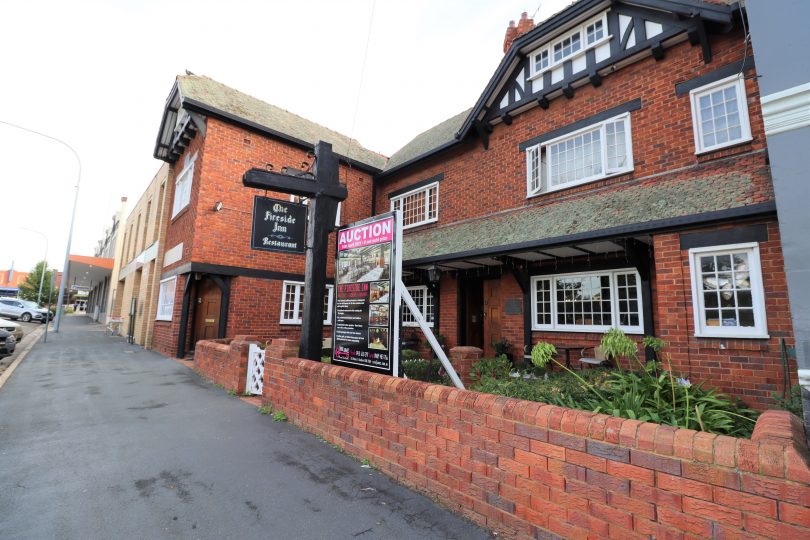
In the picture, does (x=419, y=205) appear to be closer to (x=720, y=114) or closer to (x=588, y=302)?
(x=588, y=302)

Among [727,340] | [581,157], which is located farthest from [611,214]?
[727,340]

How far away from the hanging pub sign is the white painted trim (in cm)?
559

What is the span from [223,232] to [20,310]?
28274 mm

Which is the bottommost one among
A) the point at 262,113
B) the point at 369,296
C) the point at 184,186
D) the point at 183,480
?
the point at 183,480

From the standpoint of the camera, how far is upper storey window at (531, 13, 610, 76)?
28.1 feet

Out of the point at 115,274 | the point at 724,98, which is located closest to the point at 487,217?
the point at 724,98

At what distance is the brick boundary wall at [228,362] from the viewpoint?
7.62 metres

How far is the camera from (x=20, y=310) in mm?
28406

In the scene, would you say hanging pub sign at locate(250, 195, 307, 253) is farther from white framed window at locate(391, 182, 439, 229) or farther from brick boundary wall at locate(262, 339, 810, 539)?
white framed window at locate(391, 182, 439, 229)

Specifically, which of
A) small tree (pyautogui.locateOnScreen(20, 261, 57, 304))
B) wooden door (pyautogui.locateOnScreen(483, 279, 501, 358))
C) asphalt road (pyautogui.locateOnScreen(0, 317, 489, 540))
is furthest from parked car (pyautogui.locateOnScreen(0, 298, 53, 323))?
wooden door (pyautogui.locateOnScreen(483, 279, 501, 358))

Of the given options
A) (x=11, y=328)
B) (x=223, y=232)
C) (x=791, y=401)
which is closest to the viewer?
(x=791, y=401)

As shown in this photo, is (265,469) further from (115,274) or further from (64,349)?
(115,274)

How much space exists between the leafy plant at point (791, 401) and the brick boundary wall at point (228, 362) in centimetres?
811

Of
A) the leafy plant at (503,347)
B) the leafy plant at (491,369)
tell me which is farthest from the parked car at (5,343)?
the leafy plant at (503,347)
